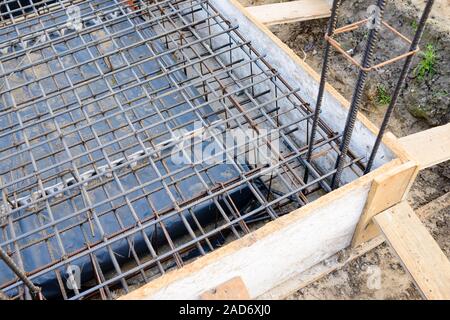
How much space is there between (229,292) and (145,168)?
151cm

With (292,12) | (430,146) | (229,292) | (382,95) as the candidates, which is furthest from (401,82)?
(292,12)

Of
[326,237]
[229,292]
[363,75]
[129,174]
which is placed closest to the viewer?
[363,75]

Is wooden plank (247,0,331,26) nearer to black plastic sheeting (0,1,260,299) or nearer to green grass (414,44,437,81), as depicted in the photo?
green grass (414,44,437,81)

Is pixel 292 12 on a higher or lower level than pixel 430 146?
higher

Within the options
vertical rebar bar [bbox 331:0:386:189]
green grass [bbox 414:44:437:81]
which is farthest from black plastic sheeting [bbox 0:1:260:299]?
green grass [bbox 414:44:437:81]

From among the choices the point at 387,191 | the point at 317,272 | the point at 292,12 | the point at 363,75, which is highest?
the point at 363,75

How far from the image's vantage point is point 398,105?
16.1 feet

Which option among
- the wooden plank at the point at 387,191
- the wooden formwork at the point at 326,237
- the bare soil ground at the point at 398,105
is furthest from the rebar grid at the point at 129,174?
the bare soil ground at the point at 398,105

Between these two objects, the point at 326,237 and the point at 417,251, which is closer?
the point at 417,251

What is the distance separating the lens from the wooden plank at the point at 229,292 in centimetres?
273

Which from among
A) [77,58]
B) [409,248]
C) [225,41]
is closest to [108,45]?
[77,58]

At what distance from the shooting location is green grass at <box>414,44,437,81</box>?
4.67 meters

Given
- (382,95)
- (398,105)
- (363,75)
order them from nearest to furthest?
(363,75) → (398,105) → (382,95)

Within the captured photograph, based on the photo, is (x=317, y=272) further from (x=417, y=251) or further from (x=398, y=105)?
(x=398, y=105)
